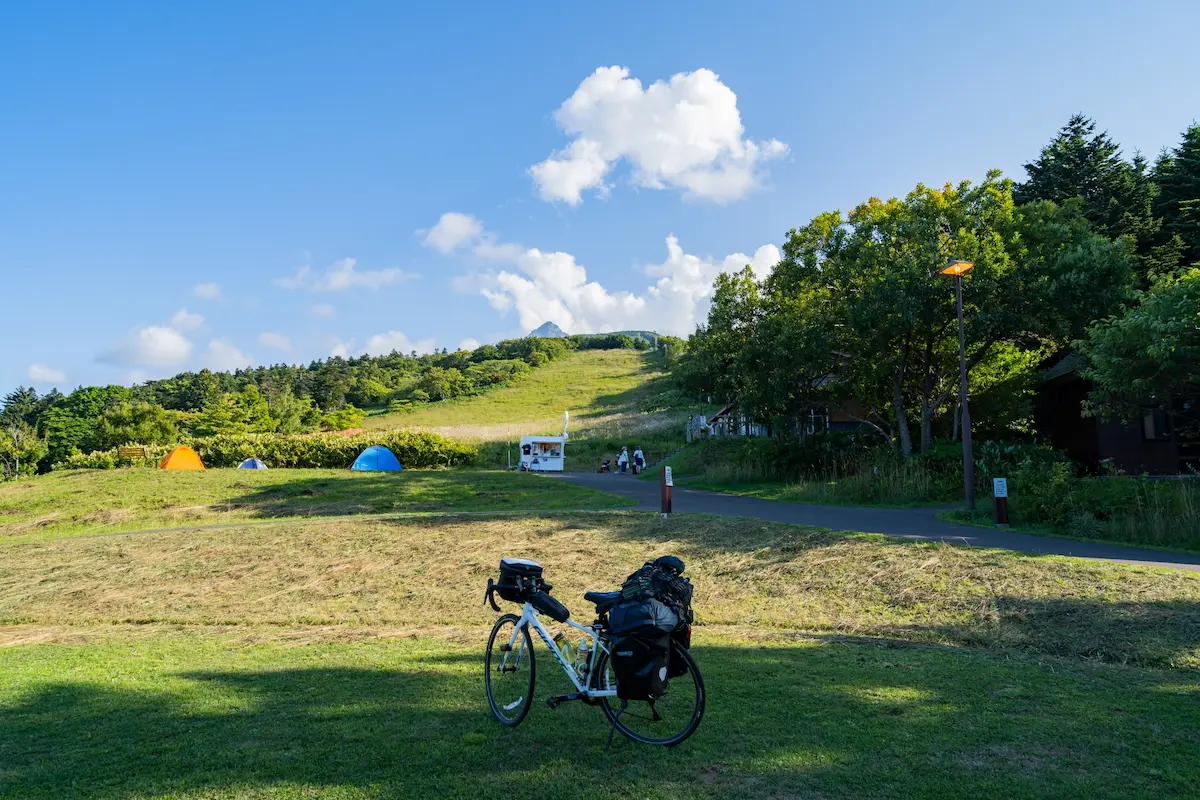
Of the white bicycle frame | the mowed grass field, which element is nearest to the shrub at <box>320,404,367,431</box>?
the mowed grass field

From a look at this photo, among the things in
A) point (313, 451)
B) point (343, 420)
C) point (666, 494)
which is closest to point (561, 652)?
point (666, 494)

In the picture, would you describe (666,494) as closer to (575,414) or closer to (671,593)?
(671,593)

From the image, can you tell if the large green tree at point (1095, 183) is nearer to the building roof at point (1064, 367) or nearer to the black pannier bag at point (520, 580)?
the building roof at point (1064, 367)

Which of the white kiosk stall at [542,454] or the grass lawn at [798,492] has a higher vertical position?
the white kiosk stall at [542,454]

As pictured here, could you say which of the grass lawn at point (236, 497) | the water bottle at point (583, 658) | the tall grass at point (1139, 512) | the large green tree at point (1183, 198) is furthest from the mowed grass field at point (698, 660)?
the large green tree at point (1183, 198)

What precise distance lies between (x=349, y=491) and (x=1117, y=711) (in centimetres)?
2225

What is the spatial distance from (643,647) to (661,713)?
0.97 meters

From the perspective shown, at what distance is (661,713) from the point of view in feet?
15.8

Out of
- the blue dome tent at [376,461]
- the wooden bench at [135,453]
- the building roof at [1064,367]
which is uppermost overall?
the building roof at [1064,367]

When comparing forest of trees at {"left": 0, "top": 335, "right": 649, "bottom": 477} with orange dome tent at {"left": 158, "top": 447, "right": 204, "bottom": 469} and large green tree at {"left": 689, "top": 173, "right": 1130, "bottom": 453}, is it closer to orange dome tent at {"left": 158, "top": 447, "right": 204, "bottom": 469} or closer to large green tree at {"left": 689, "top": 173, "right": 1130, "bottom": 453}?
orange dome tent at {"left": 158, "top": 447, "right": 204, "bottom": 469}

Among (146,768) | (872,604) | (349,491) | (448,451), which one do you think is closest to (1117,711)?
(872,604)

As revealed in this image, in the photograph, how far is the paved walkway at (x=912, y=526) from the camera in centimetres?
1018

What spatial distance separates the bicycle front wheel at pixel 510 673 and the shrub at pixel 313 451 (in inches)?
1346

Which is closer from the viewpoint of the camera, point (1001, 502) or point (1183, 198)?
point (1001, 502)
